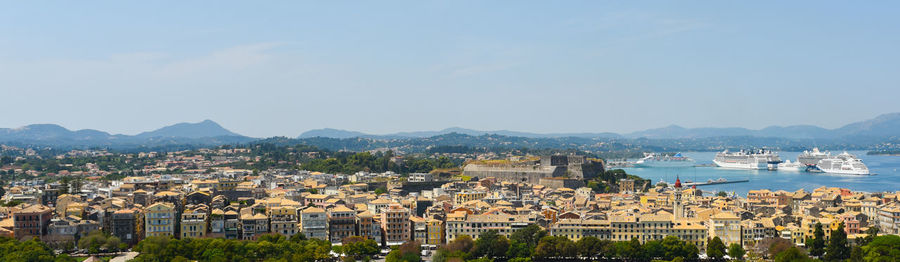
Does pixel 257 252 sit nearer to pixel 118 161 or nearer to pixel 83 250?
pixel 83 250

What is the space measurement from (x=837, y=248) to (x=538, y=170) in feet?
105

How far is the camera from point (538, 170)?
59750 millimetres

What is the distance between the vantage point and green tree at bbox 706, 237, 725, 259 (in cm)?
2892

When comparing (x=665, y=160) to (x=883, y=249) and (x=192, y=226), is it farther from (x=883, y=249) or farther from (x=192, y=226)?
(x=192, y=226)

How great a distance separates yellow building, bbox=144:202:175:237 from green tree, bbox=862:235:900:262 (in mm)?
22163

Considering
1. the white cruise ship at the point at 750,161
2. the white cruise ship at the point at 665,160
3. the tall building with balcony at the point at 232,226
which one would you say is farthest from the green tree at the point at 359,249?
the white cruise ship at the point at 665,160

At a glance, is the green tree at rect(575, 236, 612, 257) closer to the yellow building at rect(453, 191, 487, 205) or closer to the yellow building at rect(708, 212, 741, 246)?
the yellow building at rect(708, 212, 741, 246)

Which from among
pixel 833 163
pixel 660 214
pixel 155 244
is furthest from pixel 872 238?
pixel 833 163

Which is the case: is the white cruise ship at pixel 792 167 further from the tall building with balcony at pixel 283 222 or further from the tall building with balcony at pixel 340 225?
the tall building with balcony at pixel 283 222

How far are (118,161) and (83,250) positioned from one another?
58790mm

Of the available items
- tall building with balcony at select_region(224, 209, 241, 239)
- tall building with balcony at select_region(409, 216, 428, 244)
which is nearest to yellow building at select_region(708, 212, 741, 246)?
tall building with balcony at select_region(409, 216, 428, 244)

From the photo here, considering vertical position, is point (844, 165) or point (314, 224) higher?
point (314, 224)

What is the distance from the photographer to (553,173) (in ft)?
191

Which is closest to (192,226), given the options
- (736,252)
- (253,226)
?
(253,226)
